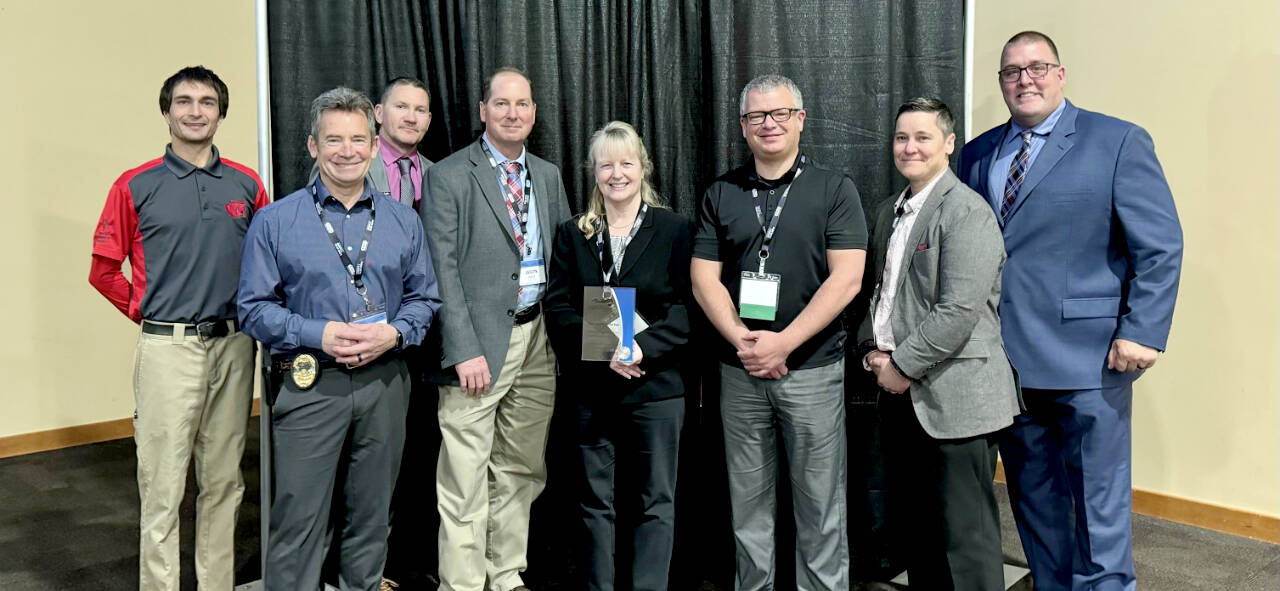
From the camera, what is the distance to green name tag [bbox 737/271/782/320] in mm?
2422

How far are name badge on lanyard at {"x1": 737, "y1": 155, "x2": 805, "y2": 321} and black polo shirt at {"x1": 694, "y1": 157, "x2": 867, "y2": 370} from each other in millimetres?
13

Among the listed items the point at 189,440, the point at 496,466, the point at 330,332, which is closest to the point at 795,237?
the point at 496,466

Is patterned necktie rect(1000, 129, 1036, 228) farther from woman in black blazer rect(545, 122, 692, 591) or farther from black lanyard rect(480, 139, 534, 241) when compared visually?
black lanyard rect(480, 139, 534, 241)

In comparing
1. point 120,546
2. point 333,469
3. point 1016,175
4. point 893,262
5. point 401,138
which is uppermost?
point 401,138

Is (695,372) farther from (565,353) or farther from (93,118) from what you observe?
(93,118)

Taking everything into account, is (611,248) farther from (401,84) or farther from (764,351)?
(401,84)

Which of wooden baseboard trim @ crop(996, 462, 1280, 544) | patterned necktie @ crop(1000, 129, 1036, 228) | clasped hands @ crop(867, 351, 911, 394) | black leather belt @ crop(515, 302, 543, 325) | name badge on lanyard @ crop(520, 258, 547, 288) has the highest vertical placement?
patterned necktie @ crop(1000, 129, 1036, 228)

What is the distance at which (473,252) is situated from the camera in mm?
2600

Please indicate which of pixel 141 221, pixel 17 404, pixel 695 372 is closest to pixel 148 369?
pixel 141 221

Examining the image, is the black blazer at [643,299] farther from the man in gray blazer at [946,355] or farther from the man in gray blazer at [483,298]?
the man in gray blazer at [946,355]

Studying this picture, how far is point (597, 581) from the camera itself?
258cm

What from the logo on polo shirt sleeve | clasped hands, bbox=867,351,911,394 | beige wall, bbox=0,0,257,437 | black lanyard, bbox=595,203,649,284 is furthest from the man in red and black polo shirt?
beige wall, bbox=0,0,257,437

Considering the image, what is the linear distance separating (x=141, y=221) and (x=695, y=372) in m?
1.89

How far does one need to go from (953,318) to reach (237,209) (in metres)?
2.18
